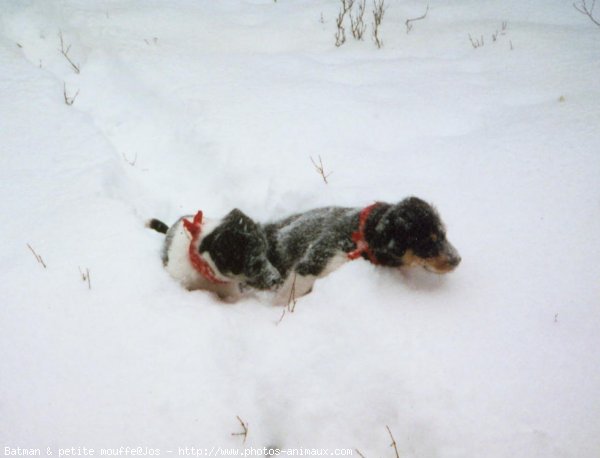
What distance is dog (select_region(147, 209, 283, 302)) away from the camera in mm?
2971

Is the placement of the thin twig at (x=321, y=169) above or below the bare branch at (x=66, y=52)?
below

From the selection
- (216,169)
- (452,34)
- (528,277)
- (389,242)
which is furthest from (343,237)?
(452,34)

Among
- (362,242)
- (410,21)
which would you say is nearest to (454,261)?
(362,242)

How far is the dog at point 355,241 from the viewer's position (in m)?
2.82

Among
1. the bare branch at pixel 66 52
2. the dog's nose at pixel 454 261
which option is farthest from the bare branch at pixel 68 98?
the dog's nose at pixel 454 261

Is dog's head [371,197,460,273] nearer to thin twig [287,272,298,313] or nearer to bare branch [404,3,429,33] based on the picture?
thin twig [287,272,298,313]

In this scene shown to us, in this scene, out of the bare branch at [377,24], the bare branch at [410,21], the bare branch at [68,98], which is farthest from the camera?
the bare branch at [410,21]

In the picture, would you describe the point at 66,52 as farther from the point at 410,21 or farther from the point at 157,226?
the point at 410,21

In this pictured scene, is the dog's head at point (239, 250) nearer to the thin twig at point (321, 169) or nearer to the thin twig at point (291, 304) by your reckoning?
the thin twig at point (291, 304)

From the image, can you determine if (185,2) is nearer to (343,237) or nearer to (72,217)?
(72,217)

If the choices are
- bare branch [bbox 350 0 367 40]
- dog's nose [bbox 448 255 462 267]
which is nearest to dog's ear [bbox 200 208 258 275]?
dog's nose [bbox 448 255 462 267]

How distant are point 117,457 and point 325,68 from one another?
458 cm

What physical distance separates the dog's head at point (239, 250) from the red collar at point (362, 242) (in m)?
0.58

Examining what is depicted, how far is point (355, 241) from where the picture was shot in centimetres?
308
